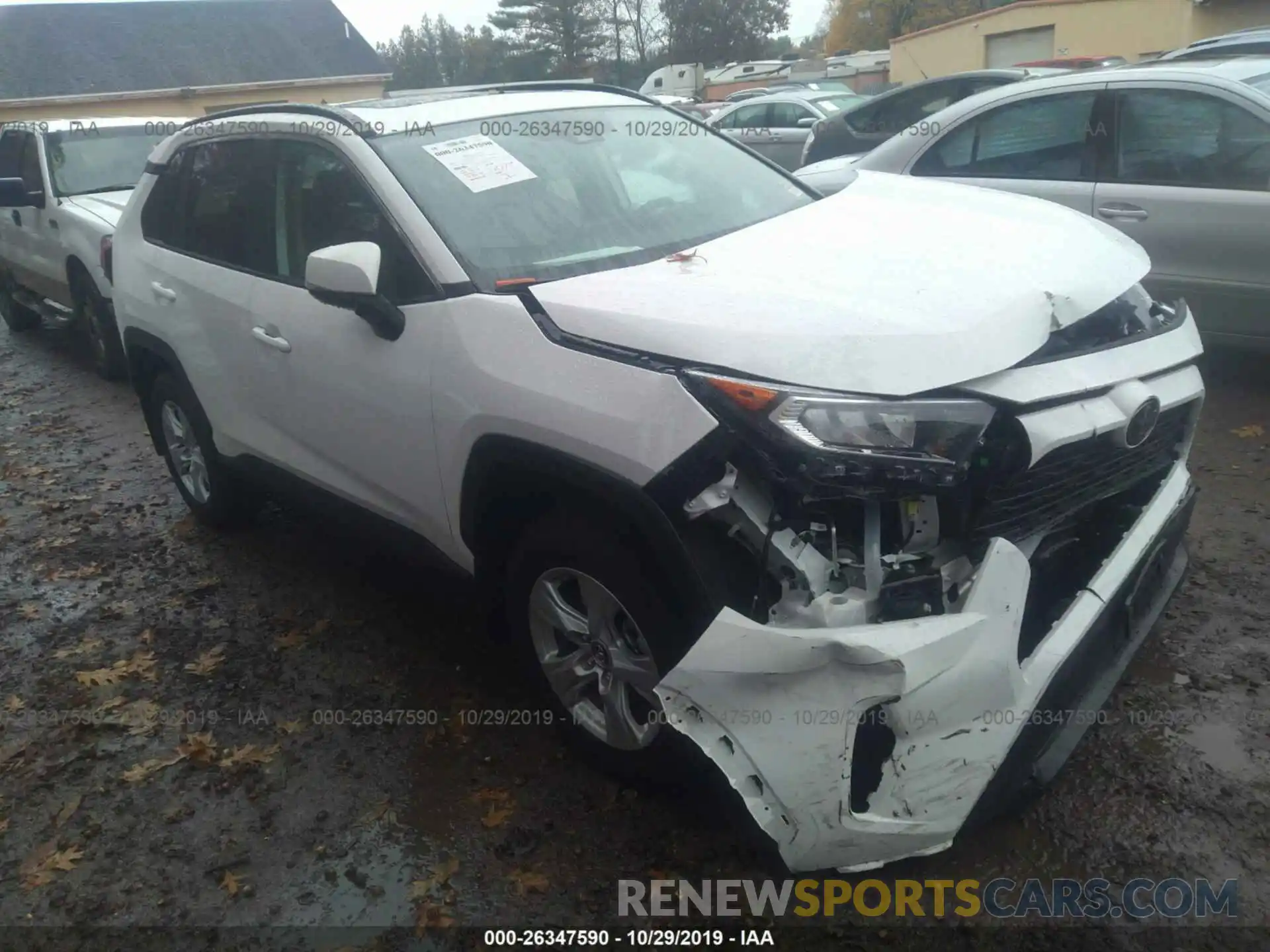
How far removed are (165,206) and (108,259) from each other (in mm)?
1148

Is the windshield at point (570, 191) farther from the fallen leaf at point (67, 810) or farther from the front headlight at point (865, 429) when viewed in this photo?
the fallen leaf at point (67, 810)

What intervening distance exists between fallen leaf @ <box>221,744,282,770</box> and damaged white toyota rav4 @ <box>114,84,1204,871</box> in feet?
2.82

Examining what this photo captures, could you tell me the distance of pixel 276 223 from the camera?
3.85 metres

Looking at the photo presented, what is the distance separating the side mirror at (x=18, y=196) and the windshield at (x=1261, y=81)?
26.4ft

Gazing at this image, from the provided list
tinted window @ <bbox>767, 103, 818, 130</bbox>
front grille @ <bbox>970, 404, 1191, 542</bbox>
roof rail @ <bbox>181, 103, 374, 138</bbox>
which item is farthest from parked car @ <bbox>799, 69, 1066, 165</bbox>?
front grille @ <bbox>970, 404, 1191, 542</bbox>

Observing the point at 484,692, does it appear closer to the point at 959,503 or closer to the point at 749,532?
the point at 749,532

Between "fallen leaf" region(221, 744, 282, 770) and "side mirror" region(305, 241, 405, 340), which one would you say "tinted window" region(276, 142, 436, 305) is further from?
"fallen leaf" region(221, 744, 282, 770)

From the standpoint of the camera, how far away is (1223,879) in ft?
8.31

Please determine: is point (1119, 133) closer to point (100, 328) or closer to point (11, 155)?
point (100, 328)

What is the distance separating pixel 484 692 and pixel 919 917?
1.65 metres

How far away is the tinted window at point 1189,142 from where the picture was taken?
16.4ft

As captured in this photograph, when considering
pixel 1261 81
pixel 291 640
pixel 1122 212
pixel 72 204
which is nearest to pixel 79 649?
pixel 291 640

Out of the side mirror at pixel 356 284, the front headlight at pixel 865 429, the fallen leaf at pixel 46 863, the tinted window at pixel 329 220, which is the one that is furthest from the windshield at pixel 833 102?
the fallen leaf at pixel 46 863

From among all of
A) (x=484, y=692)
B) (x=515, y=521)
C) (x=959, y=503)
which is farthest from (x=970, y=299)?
(x=484, y=692)
